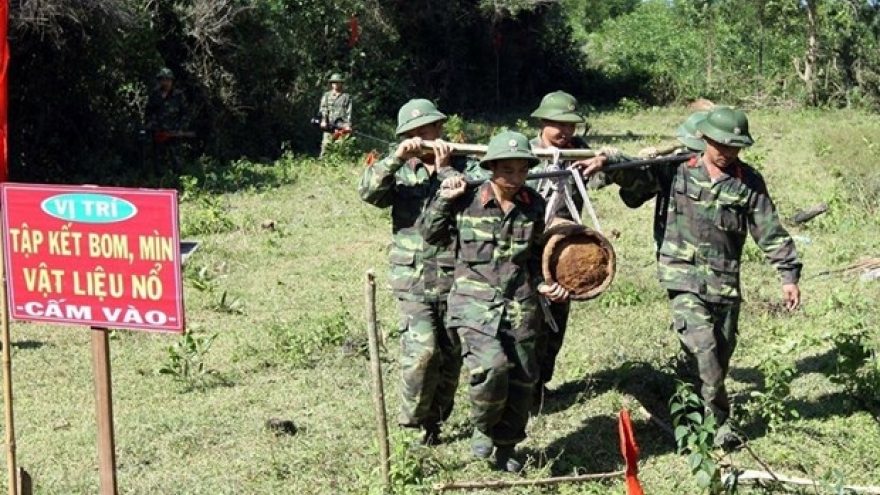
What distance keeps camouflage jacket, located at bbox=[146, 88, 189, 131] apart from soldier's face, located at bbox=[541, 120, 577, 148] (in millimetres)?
11195

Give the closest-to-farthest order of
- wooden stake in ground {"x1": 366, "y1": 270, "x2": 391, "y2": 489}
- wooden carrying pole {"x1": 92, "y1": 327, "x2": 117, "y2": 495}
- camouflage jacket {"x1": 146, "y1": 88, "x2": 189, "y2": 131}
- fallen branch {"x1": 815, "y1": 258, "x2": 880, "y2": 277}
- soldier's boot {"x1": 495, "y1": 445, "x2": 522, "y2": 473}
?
wooden carrying pole {"x1": 92, "y1": 327, "x2": 117, "y2": 495} → wooden stake in ground {"x1": 366, "y1": 270, "x2": 391, "y2": 489} → soldier's boot {"x1": 495, "y1": 445, "x2": 522, "y2": 473} → fallen branch {"x1": 815, "y1": 258, "x2": 880, "y2": 277} → camouflage jacket {"x1": 146, "y1": 88, "x2": 189, "y2": 131}

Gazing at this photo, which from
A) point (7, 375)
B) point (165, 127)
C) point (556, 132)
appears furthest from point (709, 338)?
point (165, 127)

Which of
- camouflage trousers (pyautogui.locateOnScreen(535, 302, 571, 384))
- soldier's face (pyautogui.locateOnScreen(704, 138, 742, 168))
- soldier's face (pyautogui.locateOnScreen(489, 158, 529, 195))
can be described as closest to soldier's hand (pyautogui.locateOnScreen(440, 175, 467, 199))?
soldier's face (pyautogui.locateOnScreen(489, 158, 529, 195))

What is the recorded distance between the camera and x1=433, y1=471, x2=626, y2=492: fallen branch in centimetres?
603

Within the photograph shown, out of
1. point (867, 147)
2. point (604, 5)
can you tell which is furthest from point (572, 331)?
point (604, 5)

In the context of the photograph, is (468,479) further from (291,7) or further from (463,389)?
(291,7)

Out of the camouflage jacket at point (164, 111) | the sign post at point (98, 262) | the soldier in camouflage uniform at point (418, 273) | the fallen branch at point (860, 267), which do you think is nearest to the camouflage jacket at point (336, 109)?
the camouflage jacket at point (164, 111)

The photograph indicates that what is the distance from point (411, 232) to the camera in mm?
6777

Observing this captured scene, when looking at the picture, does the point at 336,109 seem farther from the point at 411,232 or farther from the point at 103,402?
the point at 103,402

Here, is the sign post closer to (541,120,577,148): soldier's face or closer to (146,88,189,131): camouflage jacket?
(541,120,577,148): soldier's face

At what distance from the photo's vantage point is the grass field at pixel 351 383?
656 cm

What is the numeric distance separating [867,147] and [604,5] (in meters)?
36.3

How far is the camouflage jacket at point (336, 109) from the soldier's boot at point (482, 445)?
13010 millimetres

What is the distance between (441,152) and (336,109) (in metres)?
12.9
